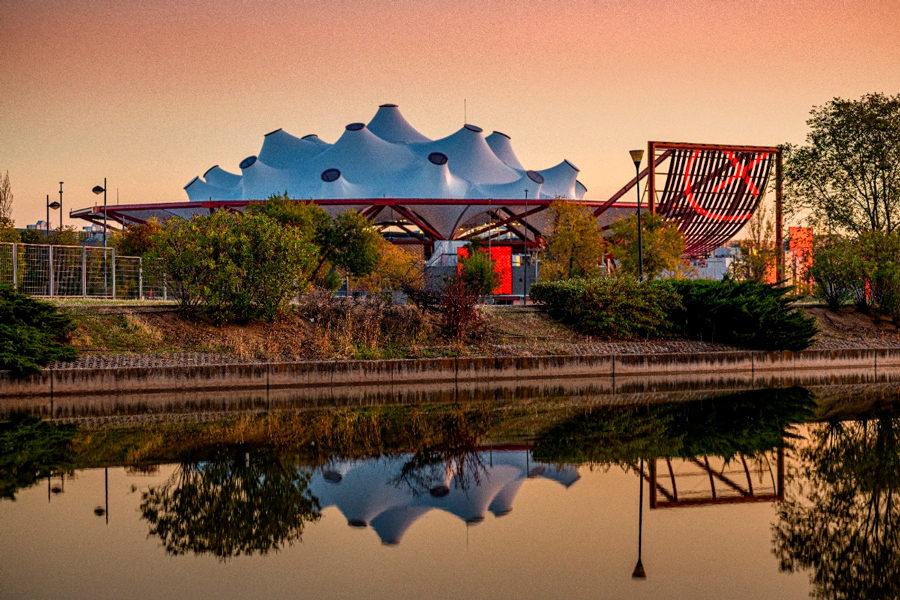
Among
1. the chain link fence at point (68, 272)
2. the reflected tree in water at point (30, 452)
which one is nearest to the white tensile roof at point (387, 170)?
the chain link fence at point (68, 272)

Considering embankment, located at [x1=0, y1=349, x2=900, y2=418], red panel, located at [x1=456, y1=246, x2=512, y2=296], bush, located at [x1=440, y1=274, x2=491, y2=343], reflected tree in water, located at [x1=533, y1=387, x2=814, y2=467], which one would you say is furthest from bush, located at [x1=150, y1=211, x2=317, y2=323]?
red panel, located at [x1=456, y1=246, x2=512, y2=296]

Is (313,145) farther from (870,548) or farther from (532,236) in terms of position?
(870,548)

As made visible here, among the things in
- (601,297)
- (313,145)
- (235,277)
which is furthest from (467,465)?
(313,145)

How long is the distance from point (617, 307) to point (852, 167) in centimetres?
1594

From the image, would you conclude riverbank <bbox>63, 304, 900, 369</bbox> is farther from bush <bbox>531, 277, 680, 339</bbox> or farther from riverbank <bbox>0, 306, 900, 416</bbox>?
bush <bbox>531, 277, 680, 339</bbox>

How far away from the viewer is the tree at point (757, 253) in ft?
107

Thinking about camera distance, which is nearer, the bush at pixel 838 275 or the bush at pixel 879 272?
the bush at pixel 879 272

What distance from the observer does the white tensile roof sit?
2692 inches

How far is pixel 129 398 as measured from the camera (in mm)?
14336

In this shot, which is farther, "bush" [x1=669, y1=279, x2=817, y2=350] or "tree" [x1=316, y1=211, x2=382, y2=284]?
"tree" [x1=316, y1=211, x2=382, y2=284]

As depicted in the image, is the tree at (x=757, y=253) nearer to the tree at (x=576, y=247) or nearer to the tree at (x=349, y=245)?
the tree at (x=576, y=247)

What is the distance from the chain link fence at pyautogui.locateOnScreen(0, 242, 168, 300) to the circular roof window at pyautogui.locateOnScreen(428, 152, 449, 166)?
142ft

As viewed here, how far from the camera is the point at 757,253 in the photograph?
33.4 metres

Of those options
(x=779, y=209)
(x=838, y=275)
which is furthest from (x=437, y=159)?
(x=838, y=275)
